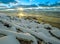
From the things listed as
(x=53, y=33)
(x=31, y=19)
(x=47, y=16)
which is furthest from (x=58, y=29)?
(x=31, y=19)

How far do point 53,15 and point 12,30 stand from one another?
30.4 inches

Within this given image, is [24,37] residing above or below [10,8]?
below

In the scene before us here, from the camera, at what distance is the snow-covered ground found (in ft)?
8.91

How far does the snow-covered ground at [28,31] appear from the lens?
271 centimetres

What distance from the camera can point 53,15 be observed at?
2.97m

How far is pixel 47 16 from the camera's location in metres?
2.97

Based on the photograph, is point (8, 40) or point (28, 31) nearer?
point (8, 40)

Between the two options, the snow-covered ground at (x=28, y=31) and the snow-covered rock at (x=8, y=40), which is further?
the snow-covered ground at (x=28, y=31)

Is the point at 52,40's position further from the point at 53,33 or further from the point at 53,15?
the point at 53,15

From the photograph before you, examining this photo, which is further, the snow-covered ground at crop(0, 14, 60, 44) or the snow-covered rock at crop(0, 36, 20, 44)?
the snow-covered ground at crop(0, 14, 60, 44)

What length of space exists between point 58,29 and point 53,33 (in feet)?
0.37

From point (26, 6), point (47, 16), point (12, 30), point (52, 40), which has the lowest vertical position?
point (52, 40)

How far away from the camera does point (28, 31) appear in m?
2.87

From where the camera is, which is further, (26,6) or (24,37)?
(26,6)
